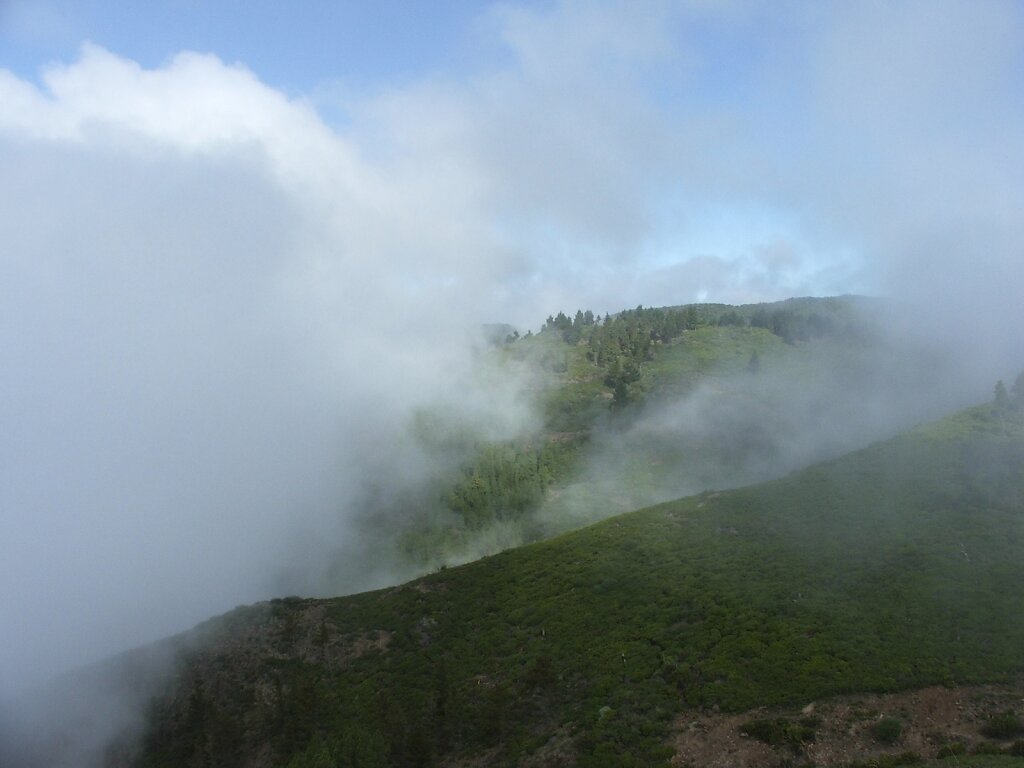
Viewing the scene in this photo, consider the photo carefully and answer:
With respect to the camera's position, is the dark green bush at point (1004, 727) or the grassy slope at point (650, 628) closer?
the dark green bush at point (1004, 727)

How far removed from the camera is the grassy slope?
52.8 m

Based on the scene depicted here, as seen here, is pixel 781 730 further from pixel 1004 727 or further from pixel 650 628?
pixel 650 628

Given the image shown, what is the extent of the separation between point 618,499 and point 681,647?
108 meters

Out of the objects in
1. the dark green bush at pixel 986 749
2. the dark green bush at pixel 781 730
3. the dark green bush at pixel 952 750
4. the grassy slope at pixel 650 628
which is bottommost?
the dark green bush at pixel 986 749

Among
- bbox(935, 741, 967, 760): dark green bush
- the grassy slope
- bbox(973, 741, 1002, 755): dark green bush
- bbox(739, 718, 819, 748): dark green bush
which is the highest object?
the grassy slope

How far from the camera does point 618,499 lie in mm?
167375

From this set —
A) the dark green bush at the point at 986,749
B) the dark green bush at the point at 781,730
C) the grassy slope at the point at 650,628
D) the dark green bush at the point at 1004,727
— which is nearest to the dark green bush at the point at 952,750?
the dark green bush at the point at 986,749

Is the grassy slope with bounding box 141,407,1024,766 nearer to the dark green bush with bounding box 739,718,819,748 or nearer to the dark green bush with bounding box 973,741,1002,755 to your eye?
the dark green bush with bounding box 739,718,819,748

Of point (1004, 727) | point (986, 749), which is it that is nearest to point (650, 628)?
point (1004, 727)

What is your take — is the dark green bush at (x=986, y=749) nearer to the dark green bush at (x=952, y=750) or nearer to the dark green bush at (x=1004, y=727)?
the dark green bush at (x=952, y=750)

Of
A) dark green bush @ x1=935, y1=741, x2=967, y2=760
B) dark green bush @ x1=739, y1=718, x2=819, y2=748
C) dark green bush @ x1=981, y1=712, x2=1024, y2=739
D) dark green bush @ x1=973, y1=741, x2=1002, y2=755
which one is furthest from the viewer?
dark green bush @ x1=739, y1=718, x2=819, y2=748

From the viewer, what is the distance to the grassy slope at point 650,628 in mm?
52844

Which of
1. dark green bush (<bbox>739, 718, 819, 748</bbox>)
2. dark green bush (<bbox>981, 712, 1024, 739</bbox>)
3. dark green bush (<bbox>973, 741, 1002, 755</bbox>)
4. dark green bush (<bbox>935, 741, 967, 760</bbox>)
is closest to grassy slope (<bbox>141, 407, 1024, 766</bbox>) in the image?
dark green bush (<bbox>739, 718, 819, 748</bbox>)

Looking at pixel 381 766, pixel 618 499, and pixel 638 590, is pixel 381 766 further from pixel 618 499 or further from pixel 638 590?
pixel 618 499
